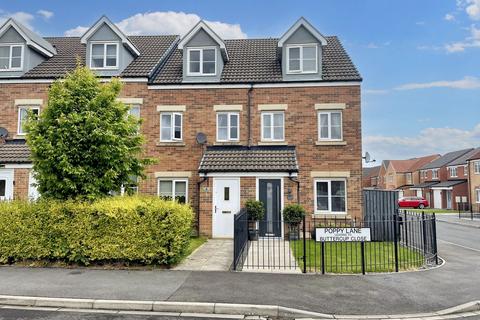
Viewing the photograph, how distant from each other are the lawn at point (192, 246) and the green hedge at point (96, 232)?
698 mm

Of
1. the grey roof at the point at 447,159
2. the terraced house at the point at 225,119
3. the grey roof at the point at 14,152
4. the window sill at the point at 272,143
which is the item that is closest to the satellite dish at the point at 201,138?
the terraced house at the point at 225,119

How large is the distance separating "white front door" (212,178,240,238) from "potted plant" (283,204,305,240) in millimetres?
2188

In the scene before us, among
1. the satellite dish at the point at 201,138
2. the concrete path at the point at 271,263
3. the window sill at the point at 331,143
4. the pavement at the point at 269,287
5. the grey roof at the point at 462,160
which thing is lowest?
the pavement at the point at 269,287

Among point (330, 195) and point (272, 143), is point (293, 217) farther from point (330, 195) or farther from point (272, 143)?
point (272, 143)

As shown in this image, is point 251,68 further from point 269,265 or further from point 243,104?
point 269,265

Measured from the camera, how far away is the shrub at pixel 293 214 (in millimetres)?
14828

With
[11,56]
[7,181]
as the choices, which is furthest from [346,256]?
[11,56]

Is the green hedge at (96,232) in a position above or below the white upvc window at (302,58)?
below

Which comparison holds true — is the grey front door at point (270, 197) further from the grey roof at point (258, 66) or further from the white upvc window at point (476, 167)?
the white upvc window at point (476, 167)

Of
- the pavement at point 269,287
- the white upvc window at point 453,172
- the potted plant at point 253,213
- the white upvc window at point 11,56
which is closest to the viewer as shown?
the pavement at point 269,287

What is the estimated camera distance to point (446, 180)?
2133 inches

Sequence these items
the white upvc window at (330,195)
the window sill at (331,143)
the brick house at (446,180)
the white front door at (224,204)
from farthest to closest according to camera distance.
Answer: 1. the brick house at (446,180)
2. the window sill at (331,143)
3. the white upvc window at (330,195)
4. the white front door at (224,204)

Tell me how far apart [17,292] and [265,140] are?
1180 cm

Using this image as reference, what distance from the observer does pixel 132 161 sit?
469 inches
